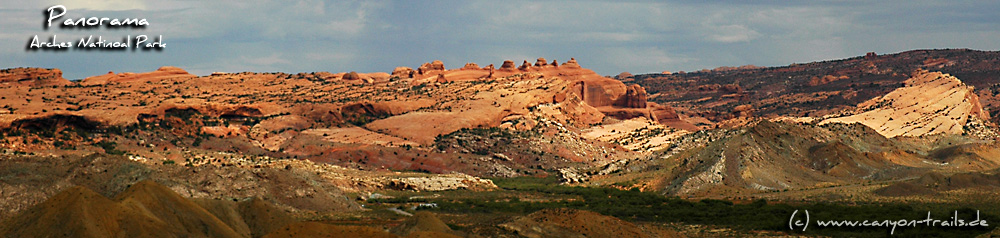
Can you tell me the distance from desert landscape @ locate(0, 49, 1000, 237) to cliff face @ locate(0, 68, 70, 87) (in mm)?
474

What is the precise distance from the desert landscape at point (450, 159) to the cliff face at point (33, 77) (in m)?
0.47

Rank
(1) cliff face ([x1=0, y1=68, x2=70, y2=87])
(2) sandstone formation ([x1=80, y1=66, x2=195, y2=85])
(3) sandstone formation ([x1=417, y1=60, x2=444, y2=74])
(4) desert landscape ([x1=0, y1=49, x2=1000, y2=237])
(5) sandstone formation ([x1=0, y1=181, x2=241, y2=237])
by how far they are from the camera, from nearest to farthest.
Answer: (5) sandstone formation ([x1=0, y1=181, x2=241, y2=237]), (4) desert landscape ([x1=0, y1=49, x2=1000, y2=237]), (1) cliff face ([x1=0, y1=68, x2=70, y2=87]), (2) sandstone formation ([x1=80, y1=66, x2=195, y2=85]), (3) sandstone formation ([x1=417, y1=60, x2=444, y2=74])

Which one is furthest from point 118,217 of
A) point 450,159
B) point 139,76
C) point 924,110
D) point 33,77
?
point 139,76

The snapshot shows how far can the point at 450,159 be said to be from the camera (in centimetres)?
12444

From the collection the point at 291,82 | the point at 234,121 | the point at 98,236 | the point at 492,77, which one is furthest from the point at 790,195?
the point at 291,82

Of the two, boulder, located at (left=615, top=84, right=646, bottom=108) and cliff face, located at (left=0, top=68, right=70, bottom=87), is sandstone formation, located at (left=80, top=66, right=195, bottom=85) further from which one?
boulder, located at (left=615, top=84, right=646, bottom=108)

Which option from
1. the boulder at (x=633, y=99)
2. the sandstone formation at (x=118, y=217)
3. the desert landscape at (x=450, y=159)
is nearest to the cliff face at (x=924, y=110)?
the desert landscape at (x=450, y=159)

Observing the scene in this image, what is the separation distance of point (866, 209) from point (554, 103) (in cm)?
9728

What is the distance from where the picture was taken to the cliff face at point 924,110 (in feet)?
481

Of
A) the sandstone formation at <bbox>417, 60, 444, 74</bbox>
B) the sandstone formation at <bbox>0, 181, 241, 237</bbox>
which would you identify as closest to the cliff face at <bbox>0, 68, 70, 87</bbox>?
the sandstone formation at <bbox>417, 60, 444, 74</bbox>

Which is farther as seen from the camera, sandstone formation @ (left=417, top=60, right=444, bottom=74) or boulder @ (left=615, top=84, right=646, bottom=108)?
sandstone formation @ (left=417, top=60, right=444, bottom=74)

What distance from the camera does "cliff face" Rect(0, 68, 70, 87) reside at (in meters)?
154

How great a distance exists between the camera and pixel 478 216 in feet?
247

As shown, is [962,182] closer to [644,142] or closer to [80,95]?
[644,142]
